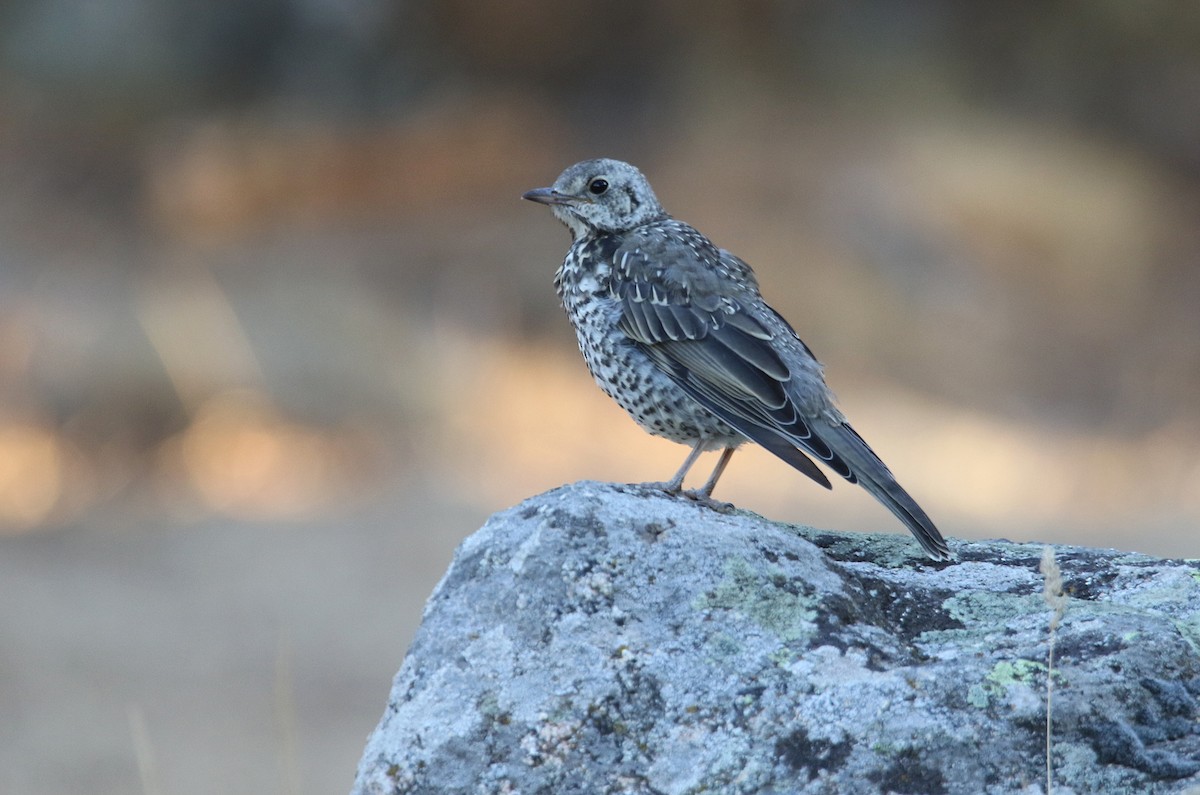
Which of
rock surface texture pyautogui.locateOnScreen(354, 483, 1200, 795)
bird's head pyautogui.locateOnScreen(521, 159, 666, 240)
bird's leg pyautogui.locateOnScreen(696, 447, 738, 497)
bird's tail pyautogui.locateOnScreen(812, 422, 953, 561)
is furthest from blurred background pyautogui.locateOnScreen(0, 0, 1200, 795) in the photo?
rock surface texture pyautogui.locateOnScreen(354, 483, 1200, 795)

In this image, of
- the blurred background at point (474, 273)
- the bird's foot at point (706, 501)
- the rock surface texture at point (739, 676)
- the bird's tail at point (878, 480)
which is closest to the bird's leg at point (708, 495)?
the bird's foot at point (706, 501)

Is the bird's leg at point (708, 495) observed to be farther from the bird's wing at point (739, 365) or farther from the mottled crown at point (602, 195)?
the mottled crown at point (602, 195)

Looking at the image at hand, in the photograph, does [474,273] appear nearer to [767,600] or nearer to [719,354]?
[719,354]

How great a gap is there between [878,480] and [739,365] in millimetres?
662

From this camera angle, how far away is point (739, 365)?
4453 mm

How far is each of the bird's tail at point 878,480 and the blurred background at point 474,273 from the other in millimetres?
6449

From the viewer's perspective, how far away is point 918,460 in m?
13.0

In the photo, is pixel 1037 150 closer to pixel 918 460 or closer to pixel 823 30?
pixel 823 30

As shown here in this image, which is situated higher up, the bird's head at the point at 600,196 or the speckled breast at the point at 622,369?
the bird's head at the point at 600,196

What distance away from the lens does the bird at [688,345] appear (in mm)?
4211

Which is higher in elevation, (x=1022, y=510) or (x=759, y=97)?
(x=759, y=97)

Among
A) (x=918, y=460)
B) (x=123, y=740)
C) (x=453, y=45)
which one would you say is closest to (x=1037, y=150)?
(x=918, y=460)

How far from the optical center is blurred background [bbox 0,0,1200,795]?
11938 mm

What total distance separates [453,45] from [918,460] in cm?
711
